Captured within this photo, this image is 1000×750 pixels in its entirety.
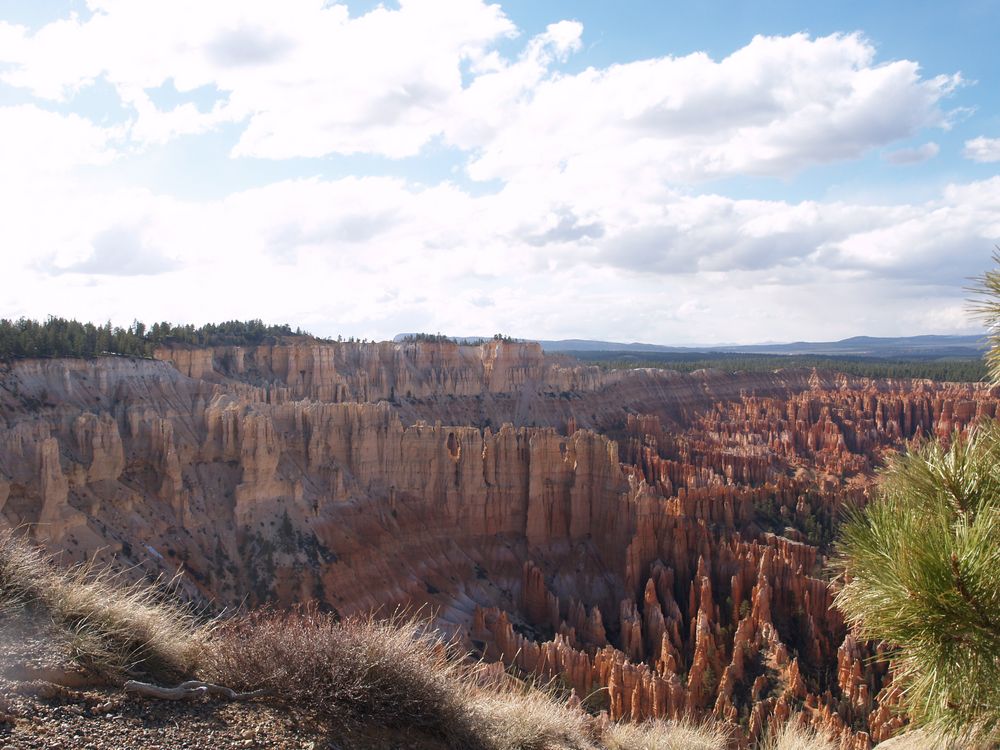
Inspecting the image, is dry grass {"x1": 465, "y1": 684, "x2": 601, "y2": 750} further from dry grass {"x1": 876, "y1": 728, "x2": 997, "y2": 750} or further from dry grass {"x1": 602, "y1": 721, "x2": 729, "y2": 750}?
dry grass {"x1": 876, "y1": 728, "x2": 997, "y2": 750}

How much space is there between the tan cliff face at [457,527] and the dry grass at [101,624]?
16.1 metres

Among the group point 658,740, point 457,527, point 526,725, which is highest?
point 526,725

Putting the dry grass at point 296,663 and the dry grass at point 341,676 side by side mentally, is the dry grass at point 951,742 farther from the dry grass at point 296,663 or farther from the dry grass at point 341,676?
the dry grass at point 341,676

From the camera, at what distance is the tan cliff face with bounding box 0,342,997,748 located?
24.5m

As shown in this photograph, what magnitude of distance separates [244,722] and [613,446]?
35937 millimetres

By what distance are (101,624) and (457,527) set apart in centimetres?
3195

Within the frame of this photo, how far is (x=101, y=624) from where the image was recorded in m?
7.03

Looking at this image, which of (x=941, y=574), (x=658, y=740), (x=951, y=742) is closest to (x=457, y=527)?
(x=658, y=740)

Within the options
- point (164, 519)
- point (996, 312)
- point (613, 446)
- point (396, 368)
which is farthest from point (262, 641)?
point (396, 368)

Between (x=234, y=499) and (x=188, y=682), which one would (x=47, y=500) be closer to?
(x=234, y=499)

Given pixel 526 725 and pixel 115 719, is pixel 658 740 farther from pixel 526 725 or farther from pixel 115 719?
pixel 115 719

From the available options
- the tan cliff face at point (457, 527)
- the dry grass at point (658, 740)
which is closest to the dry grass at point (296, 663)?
the dry grass at point (658, 740)

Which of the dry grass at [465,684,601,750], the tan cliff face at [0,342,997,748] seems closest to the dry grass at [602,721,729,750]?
the dry grass at [465,684,601,750]

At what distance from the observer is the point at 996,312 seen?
532 cm
